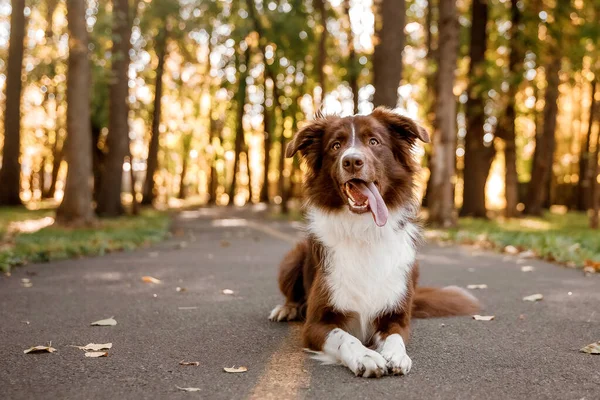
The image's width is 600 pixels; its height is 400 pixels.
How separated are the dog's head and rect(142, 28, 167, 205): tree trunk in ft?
83.9

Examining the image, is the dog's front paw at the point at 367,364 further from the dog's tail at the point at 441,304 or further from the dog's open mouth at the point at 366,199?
the dog's tail at the point at 441,304

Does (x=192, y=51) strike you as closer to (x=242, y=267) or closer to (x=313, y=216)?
(x=242, y=267)

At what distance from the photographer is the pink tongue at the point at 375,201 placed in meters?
4.68

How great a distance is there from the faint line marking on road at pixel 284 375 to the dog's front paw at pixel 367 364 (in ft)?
0.98

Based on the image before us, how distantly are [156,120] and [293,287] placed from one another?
25133 millimetres

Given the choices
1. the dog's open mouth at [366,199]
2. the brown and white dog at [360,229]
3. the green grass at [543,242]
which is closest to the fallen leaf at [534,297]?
the brown and white dog at [360,229]

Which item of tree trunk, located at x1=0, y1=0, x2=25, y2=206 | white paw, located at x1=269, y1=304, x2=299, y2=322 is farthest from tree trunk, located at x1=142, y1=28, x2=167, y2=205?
white paw, located at x1=269, y1=304, x2=299, y2=322

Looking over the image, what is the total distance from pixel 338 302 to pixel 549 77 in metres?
20.4

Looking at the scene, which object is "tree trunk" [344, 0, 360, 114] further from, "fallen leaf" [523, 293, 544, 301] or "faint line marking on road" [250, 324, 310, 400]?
"faint line marking on road" [250, 324, 310, 400]

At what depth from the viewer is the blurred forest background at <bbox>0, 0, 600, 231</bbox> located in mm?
16703

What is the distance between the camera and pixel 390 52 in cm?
1698

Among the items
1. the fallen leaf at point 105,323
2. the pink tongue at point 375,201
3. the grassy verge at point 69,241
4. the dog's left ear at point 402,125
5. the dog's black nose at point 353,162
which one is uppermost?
the dog's left ear at point 402,125

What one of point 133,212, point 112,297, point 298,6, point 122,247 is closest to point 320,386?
point 112,297

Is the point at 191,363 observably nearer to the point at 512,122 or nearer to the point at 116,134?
the point at 116,134
